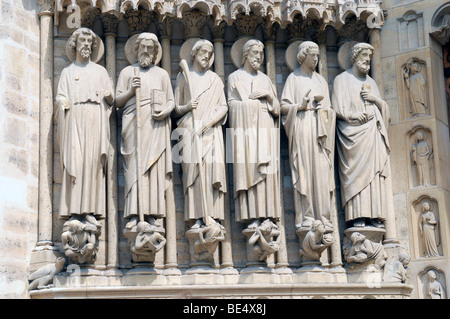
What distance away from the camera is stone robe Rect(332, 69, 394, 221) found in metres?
9.90

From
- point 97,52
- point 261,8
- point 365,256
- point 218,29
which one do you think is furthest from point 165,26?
point 365,256

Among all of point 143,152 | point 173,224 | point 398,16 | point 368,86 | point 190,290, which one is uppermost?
point 398,16

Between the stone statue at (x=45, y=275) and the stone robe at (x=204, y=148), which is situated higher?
the stone robe at (x=204, y=148)

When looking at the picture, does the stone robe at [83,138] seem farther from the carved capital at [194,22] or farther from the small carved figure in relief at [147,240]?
the carved capital at [194,22]

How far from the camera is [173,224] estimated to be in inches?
383

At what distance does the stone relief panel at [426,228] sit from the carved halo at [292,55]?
1880mm

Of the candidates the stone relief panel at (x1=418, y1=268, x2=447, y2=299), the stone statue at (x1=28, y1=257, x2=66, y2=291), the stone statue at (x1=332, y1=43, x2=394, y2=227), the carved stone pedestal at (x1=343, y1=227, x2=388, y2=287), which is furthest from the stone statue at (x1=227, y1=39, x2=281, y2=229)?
the stone statue at (x1=28, y1=257, x2=66, y2=291)

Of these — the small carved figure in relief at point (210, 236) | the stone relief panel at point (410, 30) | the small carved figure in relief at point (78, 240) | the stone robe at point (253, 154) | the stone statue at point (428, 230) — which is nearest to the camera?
the small carved figure in relief at point (78, 240)

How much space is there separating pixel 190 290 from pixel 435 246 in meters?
2.56

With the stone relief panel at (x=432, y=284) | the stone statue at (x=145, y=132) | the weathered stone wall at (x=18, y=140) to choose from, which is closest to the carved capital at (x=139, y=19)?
the stone statue at (x=145, y=132)

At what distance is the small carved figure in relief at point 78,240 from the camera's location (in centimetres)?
926

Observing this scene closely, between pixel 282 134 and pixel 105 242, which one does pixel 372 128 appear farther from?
pixel 105 242

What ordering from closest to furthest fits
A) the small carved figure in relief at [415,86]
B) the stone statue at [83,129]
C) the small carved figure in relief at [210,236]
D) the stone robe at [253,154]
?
the stone statue at [83,129] → the small carved figure in relief at [210,236] → the stone robe at [253,154] → the small carved figure in relief at [415,86]

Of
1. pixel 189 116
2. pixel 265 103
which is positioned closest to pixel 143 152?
pixel 189 116
